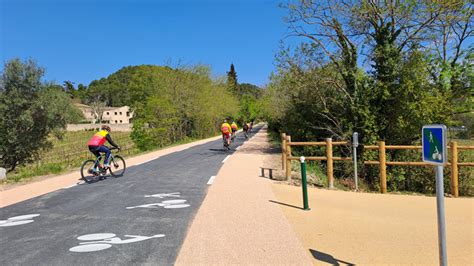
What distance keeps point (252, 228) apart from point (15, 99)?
29.3 m

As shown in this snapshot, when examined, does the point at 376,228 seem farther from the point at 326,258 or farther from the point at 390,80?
the point at 390,80

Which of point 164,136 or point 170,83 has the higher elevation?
point 170,83

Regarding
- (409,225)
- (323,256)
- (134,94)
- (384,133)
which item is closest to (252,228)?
(323,256)

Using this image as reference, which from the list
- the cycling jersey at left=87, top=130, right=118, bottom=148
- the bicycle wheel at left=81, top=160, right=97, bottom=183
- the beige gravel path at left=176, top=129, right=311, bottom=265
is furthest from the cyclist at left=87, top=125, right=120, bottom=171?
the beige gravel path at left=176, top=129, right=311, bottom=265

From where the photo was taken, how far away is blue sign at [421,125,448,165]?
3.41 meters

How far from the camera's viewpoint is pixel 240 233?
5.64 m

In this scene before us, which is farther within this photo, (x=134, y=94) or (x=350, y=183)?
(x=134, y=94)

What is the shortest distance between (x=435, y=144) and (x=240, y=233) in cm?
323

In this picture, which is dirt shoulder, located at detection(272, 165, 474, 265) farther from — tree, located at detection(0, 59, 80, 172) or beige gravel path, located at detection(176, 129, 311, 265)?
tree, located at detection(0, 59, 80, 172)

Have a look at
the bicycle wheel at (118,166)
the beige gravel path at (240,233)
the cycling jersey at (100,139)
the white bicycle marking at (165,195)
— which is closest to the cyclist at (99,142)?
the cycling jersey at (100,139)

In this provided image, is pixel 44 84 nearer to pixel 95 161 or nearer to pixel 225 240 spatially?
pixel 95 161

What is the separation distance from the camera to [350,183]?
40.4 feet

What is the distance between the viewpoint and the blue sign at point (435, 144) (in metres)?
3.41

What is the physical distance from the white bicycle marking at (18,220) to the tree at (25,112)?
2555cm
